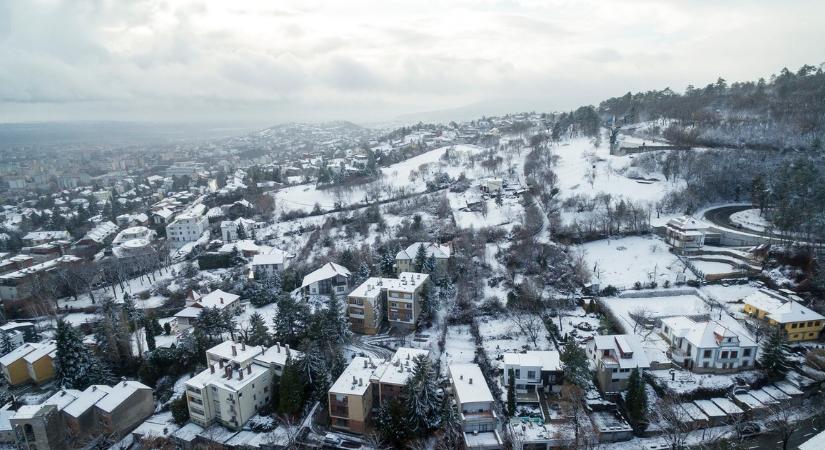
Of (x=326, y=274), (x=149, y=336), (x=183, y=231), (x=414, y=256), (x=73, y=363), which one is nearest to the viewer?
(x=73, y=363)

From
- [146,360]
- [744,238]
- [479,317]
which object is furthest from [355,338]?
[744,238]

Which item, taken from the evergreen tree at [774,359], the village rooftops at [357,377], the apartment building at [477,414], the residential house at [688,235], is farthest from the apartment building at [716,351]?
the village rooftops at [357,377]

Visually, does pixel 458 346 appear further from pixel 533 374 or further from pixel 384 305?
pixel 384 305

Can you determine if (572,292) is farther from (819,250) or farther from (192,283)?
(192,283)

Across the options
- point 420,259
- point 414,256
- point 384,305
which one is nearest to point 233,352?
point 384,305

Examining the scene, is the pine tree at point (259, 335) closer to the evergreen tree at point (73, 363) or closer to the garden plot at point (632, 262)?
the evergreen tree at point (73, 363)
